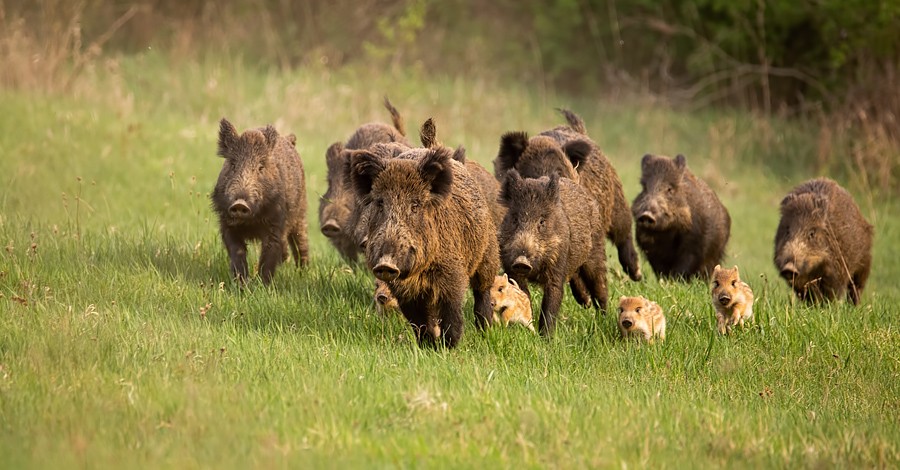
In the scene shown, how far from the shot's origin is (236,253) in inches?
362

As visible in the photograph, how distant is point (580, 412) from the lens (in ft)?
20.0

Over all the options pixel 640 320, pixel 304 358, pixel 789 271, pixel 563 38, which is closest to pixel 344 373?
pixel 304 358

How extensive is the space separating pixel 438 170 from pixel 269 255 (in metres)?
2.75

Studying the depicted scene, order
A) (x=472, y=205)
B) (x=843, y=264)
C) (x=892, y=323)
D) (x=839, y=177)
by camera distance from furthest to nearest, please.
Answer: (x=839, y=177) → (x=843, y=264) → (x=892, y=323) → (x=472, y=205)

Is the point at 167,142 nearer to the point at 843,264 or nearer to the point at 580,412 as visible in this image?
the point at 843,264

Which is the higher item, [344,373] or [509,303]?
[344,373]

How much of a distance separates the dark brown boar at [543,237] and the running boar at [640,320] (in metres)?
0.50

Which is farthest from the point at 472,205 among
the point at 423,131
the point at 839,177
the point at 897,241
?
the point at 839,177

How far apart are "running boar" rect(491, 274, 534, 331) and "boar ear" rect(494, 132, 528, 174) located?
145 centimetres

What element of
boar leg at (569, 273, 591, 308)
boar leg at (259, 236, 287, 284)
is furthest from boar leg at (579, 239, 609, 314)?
boar leg at (259, 236, 287, 284)

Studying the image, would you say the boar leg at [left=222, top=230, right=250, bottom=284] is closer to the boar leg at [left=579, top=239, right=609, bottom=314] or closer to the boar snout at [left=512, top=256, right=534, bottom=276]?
the boar snout at [left=512, top=256, right=534, bottom=276]

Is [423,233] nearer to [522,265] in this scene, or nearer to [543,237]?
[522,265]

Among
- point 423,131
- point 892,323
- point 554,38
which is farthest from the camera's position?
point 554,38

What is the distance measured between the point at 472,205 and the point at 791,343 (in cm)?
258
